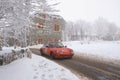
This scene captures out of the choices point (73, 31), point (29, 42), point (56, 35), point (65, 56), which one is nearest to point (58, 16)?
point (56, 35)

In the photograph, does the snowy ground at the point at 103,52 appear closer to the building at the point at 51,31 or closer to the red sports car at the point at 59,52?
the red sports car at the point at 59,52

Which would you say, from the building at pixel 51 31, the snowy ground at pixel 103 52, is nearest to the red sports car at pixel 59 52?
the snowy ground at pixel 103 52

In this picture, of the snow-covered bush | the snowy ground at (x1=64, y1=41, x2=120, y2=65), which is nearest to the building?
the snowy ground at (x1=64, y1=41, x2=120, y2=65)

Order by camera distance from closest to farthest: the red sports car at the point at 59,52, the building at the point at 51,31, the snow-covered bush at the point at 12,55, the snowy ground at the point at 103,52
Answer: the snow-covered bush at the point at 12,55, the snowy ground at the point at 103,52, the red sports car at the point at 59,52, the building at the point at 51,31

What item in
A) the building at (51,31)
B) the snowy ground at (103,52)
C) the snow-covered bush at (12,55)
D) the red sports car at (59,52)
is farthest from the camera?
the building at (51,31)

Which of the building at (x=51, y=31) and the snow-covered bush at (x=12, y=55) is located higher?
the building at (x=51, y=31)

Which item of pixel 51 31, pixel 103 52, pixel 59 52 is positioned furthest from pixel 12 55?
pixel 51 31

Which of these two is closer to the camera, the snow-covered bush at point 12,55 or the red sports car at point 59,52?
the snow-covered bush at point 12,55

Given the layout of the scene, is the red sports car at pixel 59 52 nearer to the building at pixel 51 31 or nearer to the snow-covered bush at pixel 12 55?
the snow-covered bush at pixel 12 55

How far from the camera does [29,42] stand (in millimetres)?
39781

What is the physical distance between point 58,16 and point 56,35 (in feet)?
17.7

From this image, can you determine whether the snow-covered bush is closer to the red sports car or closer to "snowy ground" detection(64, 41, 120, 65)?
the red sports car

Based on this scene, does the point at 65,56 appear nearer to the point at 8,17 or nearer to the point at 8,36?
the point at 8,36

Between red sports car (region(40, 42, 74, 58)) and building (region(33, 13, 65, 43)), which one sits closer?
red sports car (region(40, 42, 74, 58))
